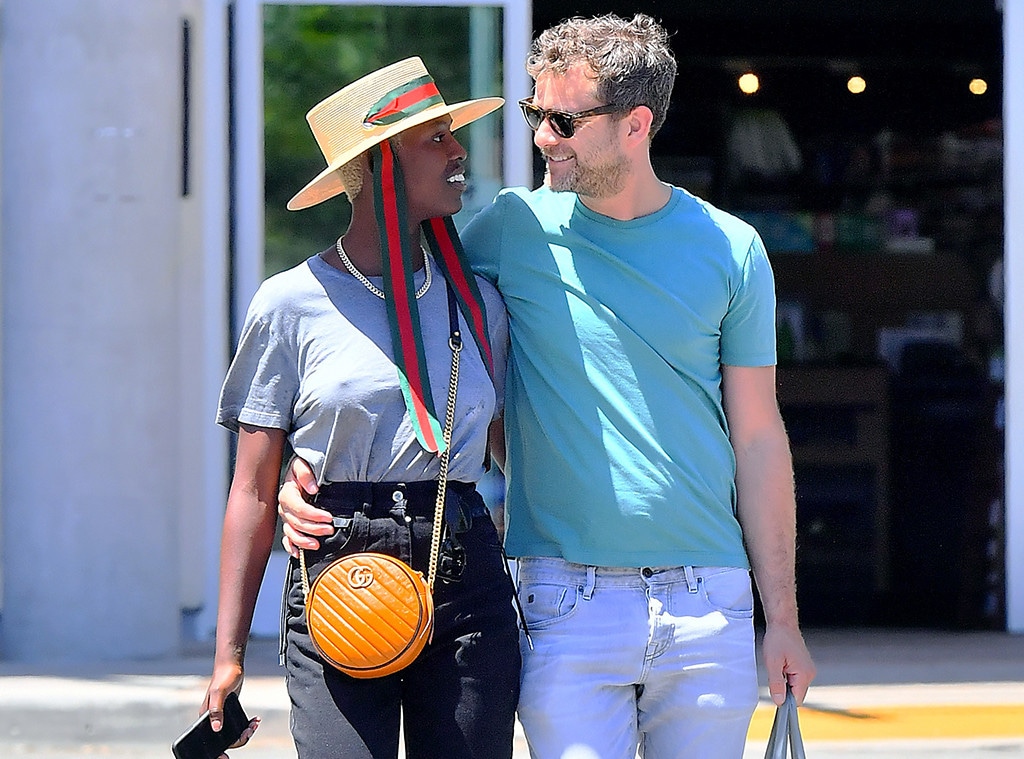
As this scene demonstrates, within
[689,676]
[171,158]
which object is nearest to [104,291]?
[171,158]

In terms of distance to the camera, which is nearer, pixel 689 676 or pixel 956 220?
pixel 689 676

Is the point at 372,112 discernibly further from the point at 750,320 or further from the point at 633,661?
the point at 633,661

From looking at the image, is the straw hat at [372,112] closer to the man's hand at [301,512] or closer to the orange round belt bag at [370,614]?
the man's hand at [301,512]

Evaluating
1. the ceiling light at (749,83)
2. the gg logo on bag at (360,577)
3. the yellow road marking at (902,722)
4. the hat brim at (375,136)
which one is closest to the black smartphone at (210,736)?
the gg logo on bag at (360,577)

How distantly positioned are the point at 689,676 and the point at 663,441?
424mm

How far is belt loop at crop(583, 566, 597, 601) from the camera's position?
276 centimetres

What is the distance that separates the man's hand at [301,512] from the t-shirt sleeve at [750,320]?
82 centimetres

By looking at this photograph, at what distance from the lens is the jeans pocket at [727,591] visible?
9.17 feet

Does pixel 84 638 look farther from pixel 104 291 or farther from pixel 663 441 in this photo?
pixel 663 441

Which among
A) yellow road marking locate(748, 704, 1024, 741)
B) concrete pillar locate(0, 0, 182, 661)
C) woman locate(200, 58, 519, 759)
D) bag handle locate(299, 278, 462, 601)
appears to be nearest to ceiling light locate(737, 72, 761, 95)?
concrete pillar locate(0, 0, 182, 661)

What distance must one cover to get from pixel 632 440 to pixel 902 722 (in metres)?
2.59

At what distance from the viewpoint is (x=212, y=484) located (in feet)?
20.6

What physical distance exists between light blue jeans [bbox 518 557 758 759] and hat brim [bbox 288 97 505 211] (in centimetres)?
80

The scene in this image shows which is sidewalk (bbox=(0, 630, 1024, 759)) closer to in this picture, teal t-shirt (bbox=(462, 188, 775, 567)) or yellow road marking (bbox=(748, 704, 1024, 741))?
yellow road marking (bbox=(748, 704, 1024, 741))
